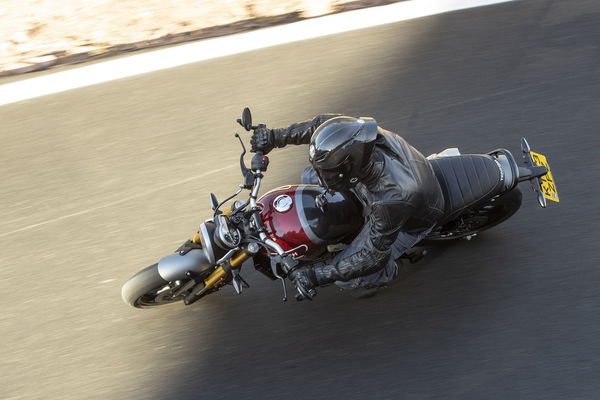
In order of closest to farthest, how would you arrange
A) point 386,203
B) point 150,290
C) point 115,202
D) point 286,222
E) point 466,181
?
point 386,203, point 286,222, point 466,181, point 150,290, point 115,202

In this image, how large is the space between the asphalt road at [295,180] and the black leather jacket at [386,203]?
2.66 ft

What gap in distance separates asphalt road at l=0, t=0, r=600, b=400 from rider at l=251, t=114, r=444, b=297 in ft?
2.26

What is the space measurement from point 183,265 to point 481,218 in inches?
83.9

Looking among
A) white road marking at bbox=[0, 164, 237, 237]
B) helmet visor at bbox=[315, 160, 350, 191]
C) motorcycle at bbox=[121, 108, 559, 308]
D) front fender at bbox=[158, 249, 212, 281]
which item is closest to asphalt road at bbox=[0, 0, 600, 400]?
white road marking at bbox=[0, 164, 237, 237]

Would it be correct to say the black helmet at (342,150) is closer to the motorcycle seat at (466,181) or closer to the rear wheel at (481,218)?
the motorcycle seat at (466,181)

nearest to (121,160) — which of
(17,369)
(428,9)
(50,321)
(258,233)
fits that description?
(50,321)

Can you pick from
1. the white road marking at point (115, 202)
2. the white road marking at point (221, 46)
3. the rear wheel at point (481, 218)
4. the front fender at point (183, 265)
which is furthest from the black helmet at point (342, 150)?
the white road marking at point (221, 46)

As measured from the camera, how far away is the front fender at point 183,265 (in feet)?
14.5

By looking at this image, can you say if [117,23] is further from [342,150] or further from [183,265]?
[342,150]

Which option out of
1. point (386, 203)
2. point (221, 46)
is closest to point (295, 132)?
point (386, 203)

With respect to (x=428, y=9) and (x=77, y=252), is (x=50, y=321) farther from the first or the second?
(x=428, y=9)

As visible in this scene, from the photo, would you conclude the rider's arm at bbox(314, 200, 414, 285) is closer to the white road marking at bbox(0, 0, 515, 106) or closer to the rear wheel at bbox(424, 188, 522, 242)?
the rear wheel at bbox(424, 188, 522, 242)

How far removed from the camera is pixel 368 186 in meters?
4.02

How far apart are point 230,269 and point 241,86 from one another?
3177mm
